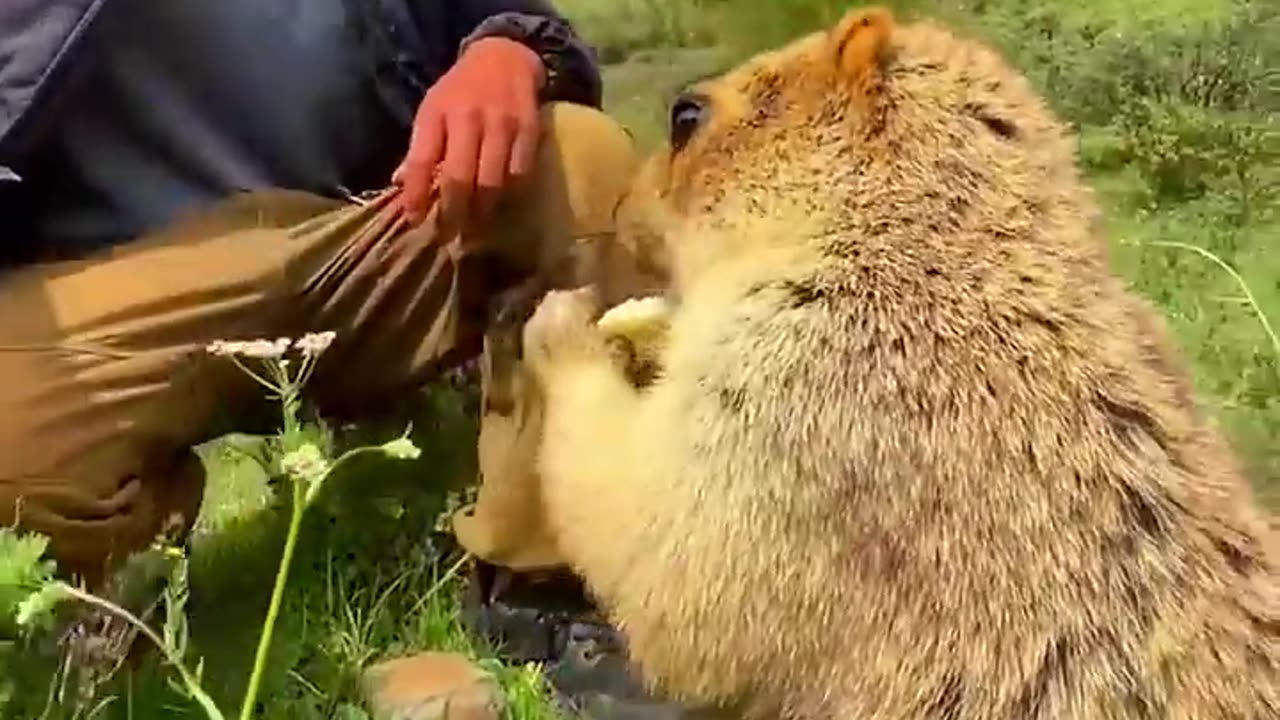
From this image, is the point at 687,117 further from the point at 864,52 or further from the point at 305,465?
the point at 305,465

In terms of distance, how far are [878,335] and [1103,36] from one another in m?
3.02

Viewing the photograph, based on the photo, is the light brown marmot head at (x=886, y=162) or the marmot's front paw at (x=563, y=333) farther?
the marmot's front paw at (x=563, y=333)

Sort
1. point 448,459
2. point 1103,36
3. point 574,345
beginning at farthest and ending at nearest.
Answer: point 1103,36
point 448,459
point 574,345

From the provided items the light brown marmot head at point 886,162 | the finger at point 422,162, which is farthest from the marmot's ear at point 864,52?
the finger at point 422,162

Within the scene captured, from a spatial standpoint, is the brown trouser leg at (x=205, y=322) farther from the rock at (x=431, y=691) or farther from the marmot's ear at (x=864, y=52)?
the marmot's ear at (x=864, y=52)

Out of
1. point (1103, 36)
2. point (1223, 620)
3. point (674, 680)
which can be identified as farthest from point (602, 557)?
point (1103, 36)

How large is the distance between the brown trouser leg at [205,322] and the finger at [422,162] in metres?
0.05

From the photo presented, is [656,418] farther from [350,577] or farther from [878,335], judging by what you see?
[350,577]

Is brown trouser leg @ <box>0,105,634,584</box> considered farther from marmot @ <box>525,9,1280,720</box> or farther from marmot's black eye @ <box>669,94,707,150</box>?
marmot @ <box>525,9,1280,720</box>

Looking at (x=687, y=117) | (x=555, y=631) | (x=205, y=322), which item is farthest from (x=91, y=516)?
(x=687, y=117)

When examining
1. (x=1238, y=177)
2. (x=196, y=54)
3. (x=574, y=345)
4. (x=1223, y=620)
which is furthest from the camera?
(x=1238, y=177)

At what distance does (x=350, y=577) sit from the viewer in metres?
3.12

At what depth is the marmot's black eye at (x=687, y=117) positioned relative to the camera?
2.46 m

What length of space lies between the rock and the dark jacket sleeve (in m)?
0.87
